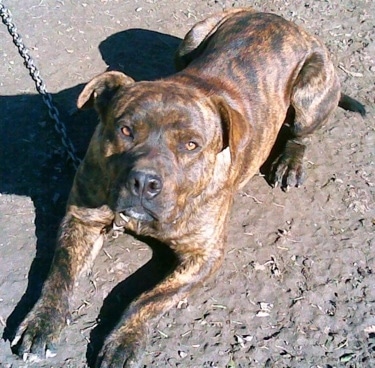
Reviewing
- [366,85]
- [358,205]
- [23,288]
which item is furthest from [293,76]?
[23,288]

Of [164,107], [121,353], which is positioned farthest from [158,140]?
[121,353]

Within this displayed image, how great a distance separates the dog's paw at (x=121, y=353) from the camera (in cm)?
393

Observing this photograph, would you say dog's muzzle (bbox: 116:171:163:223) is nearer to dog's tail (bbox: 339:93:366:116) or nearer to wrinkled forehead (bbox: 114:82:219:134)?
wrinkled forehead (bbox: 114:82:219:134)

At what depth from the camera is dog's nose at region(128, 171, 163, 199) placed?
3.83 meters

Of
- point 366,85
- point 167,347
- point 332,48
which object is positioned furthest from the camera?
point 332,48

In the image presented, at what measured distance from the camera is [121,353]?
3.96 meters

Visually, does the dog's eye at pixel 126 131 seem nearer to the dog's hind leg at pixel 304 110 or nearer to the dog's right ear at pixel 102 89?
the dog's right ear at pixel 102 89

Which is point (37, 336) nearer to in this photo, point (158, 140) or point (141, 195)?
point (141, 195)

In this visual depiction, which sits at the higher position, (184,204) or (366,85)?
(184,204)

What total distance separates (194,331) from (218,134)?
3.92ft

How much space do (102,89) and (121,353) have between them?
1.55 meters

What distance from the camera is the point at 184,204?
4.31 meters

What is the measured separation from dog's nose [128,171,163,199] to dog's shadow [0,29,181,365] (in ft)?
2.77

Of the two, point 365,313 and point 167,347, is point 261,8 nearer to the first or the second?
point 365,313
